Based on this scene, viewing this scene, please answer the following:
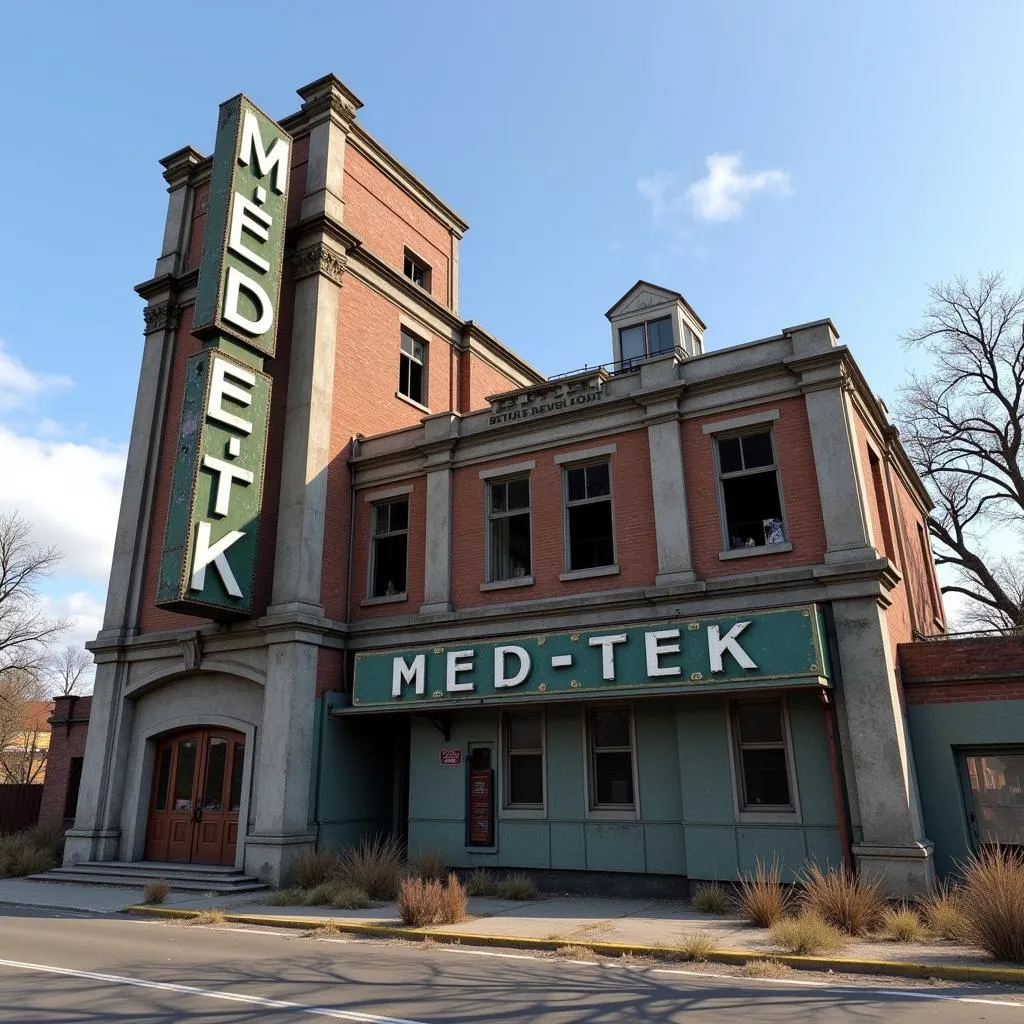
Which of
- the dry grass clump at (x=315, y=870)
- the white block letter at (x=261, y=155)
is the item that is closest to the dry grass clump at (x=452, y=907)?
the dry grass clump at (x=315, y=870)

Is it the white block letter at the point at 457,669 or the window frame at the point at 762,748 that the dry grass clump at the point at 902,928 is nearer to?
the window frame at the point at 762,748

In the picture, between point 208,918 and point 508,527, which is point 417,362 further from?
point 208,918

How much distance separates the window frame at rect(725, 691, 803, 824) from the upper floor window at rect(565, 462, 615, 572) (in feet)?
→ 13.3

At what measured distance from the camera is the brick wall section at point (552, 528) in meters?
16.0

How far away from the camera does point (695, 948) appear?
9.40 meters

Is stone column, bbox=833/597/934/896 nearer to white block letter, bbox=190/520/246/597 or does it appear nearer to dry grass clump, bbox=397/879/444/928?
dry grass clump, bbox=397/879/444/928

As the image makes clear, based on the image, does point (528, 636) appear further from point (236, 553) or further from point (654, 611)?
point (236, 553)

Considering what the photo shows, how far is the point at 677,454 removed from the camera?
620 inches

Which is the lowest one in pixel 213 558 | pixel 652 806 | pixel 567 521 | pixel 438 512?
pixel 652 806

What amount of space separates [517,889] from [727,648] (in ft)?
18.4

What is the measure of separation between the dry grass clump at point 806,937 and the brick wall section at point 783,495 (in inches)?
243

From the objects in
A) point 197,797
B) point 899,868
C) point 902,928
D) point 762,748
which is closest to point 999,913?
point 902,928

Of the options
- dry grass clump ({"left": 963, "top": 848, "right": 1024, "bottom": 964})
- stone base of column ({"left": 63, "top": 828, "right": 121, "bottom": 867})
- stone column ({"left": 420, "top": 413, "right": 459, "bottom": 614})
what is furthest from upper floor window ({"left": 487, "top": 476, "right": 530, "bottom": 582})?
stone base of column ({"left": 63, "top": 828, "right": 121, "bottom": 867})

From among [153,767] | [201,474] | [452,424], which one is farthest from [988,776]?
[153,767]
